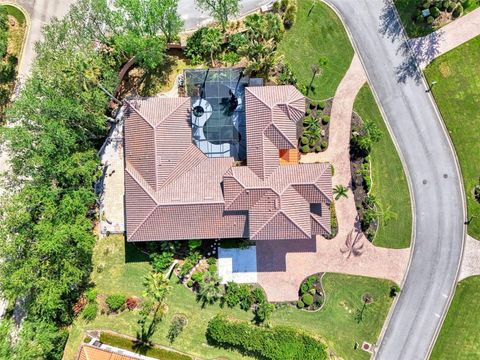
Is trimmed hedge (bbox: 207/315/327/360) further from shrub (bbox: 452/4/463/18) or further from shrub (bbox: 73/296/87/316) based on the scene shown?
shrub (bbox: 452/4/463/18)

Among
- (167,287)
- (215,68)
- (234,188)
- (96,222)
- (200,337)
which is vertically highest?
(215,68)

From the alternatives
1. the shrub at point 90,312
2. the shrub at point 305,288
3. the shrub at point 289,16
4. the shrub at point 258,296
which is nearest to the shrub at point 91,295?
the shrub at point 90,312

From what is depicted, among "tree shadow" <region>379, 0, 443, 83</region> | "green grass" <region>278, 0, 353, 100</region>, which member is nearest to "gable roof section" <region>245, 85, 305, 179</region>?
"green grass" <region>278, 0, 353, 100</region>

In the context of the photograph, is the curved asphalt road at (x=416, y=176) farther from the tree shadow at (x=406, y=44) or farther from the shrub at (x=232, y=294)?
the shrub at (x=232, y=294)

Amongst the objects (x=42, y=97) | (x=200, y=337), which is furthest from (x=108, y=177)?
(x=200, y=337)

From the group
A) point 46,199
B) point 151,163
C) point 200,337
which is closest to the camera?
point 46,199

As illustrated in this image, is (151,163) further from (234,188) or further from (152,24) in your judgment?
(152,24)
